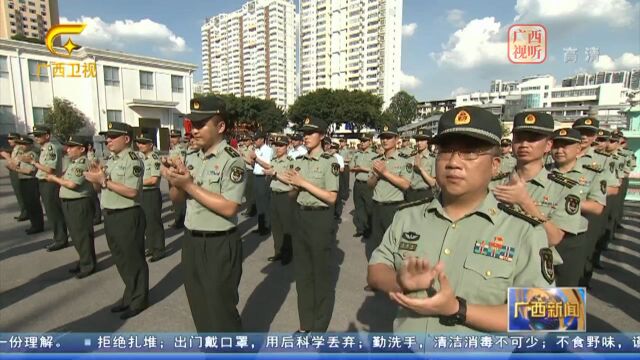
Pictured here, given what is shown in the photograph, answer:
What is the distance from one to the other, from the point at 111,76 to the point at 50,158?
28.3 meters

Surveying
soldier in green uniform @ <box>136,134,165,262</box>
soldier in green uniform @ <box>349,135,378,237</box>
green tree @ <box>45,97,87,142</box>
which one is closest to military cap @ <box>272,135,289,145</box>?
soldier in green uniform @ <box>349,135,378,237</box>

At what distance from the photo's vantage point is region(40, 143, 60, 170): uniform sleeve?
6258mm

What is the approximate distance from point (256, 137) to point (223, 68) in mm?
132969

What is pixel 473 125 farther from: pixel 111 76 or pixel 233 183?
pixel 111 76

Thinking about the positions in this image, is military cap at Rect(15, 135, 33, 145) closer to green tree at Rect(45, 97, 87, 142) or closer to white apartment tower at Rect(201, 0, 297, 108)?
green tree at Rect(45, 97, 87, 142)

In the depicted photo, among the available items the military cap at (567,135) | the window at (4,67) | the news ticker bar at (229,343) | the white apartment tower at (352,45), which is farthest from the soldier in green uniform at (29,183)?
the white apartment tower at (352,45)

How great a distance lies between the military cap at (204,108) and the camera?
268cm

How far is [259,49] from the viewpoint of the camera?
376 ft

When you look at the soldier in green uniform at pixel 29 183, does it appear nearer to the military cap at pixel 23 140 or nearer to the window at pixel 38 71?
the military cap at pixel 23 140

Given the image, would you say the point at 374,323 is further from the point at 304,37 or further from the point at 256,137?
the point at 304,37

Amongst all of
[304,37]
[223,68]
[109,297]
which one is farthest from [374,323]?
[223,68]

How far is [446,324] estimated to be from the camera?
4.63ft

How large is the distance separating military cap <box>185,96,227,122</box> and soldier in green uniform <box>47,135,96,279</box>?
355cm

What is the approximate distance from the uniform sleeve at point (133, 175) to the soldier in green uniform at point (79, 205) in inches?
56.5
